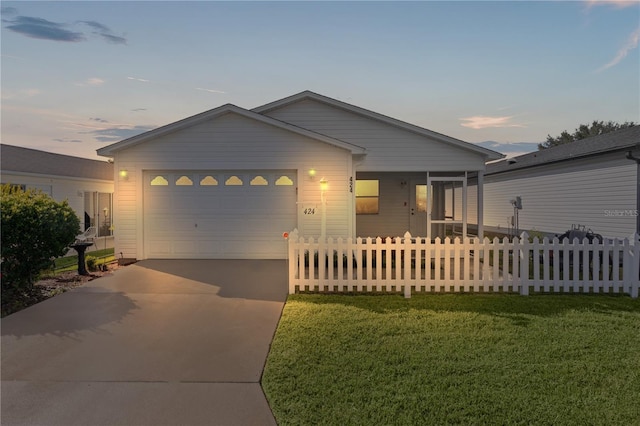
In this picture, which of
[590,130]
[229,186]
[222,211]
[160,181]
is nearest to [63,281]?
[160,181]

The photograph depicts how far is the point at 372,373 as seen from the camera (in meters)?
3.83

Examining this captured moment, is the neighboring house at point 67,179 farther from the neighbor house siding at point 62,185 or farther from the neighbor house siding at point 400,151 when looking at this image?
the neighbor house siding at point 400,151

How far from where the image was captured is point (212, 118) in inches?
431

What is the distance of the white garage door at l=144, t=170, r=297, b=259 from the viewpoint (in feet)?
37.0

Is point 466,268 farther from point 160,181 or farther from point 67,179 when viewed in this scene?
point 67,179

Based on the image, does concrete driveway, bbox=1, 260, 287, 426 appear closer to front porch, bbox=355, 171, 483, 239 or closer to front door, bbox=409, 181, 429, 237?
front porch, bbox=355, 171, 483, 239

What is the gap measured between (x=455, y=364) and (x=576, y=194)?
15.9m

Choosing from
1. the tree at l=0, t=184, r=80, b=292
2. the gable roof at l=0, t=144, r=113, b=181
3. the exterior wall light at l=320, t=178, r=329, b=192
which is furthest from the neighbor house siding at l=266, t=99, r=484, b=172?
the gable roof at l=0, t=144, r=113, b=181

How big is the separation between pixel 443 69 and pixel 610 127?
1865 inches

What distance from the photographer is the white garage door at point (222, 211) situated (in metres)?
11.3

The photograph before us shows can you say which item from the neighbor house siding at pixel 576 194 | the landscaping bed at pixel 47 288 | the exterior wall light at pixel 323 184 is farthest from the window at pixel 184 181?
the neighbor house siding at pixel 576 194

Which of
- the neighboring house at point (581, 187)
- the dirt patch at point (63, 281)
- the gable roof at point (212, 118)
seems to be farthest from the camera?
the neighboring house at point (581, 187)

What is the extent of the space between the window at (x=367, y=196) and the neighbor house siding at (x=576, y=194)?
8640 millimetres

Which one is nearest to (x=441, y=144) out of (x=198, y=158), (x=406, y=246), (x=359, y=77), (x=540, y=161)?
(x=359, y=77)
